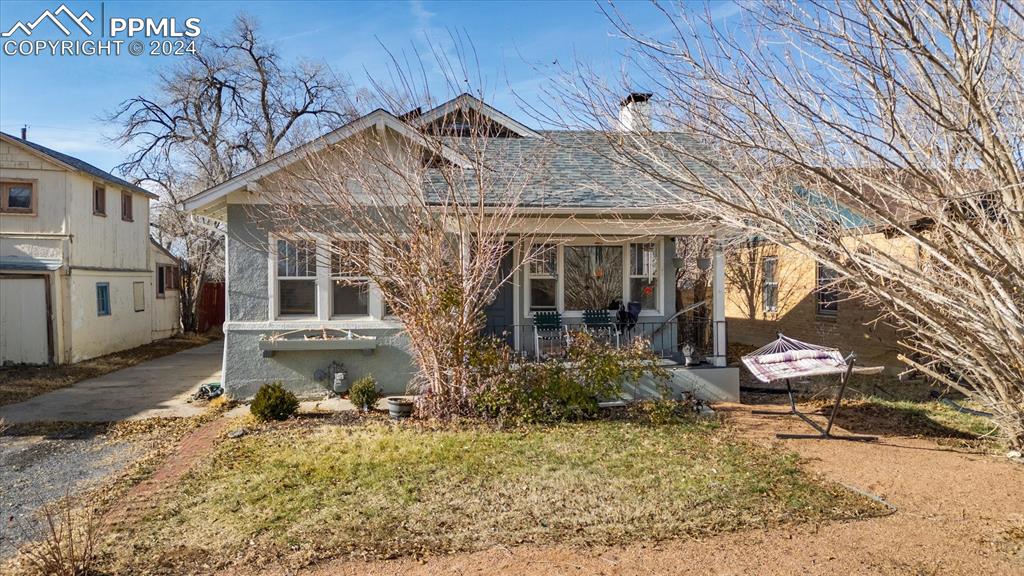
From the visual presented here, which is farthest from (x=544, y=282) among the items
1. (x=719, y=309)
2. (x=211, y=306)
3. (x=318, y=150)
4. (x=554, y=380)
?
(x=211, y=306)

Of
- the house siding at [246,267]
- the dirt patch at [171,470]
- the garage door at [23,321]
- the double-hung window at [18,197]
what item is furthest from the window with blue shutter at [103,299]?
the dirt patch at [171,470]

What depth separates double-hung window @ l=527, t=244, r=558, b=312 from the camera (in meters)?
11.2

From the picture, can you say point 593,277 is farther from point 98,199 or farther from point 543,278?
point 98,199

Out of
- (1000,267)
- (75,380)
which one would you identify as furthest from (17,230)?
(1000,267)

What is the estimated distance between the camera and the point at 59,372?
12.9m

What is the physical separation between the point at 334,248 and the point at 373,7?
421cm

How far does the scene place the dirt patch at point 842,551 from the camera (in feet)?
12.8

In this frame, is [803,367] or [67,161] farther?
[67,161]

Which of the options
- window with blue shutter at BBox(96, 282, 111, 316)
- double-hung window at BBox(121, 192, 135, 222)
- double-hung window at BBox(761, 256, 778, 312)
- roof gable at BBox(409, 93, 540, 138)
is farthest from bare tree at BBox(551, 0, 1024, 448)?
double-hung window at BBox(121, 192, 135, 222)

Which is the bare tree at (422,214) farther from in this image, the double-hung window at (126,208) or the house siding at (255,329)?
the double-hung window at (126,208)

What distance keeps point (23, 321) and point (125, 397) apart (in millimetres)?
5788

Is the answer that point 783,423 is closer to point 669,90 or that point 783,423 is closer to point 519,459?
point 519,459

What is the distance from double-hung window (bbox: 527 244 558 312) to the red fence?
1662 centimetres

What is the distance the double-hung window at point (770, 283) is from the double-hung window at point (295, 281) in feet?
38.7
